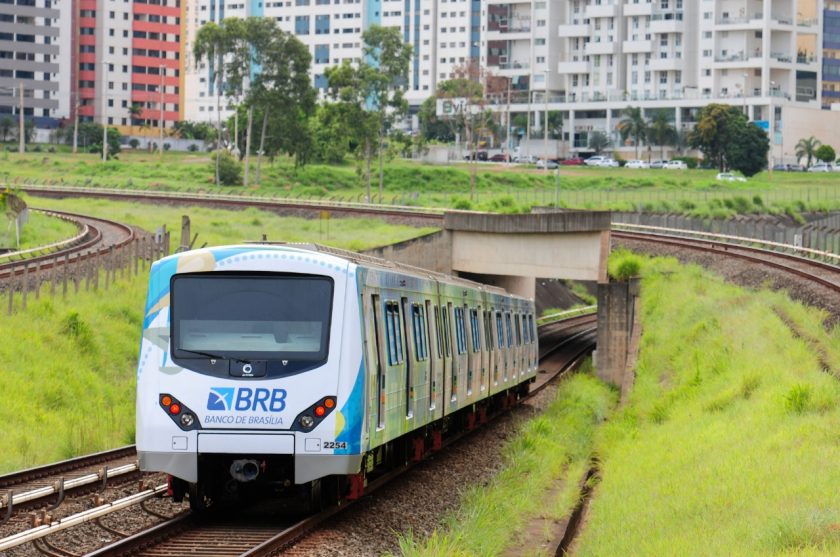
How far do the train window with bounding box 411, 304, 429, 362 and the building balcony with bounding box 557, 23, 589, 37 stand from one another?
153 metres

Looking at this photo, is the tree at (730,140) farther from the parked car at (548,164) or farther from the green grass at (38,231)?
the green grass at (38,231)

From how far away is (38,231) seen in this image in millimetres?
53688

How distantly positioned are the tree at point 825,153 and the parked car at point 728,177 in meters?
19.4

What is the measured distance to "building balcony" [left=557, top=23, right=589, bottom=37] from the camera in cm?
16788

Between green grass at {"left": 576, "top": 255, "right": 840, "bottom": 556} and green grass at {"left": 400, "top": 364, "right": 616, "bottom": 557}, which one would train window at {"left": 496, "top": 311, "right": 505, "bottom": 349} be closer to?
green grass at {"left": 400, "top": 364, "right": 616, "bottom": 557}

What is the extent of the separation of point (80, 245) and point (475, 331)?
26237 millimetres

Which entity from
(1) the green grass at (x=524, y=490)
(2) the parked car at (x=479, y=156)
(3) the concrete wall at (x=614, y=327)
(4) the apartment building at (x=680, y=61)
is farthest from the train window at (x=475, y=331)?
(2) the parked car at (x=479, y=156)

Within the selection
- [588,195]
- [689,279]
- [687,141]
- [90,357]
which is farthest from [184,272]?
[687,141]

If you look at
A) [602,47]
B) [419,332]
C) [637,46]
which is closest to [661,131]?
[637,46]

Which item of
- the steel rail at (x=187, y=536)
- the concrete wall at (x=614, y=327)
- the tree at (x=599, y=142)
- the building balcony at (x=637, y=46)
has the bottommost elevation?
the concrete wall at (x=614, y=327)

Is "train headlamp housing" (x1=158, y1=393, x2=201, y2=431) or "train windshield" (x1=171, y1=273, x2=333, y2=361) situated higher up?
"train windshield" (x1=171, y1=273, x2=333, y2=361)

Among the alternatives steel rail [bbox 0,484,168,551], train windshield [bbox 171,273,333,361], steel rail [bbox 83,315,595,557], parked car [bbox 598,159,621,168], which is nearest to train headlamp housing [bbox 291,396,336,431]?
train windshield [bbox 171,273,333,361]

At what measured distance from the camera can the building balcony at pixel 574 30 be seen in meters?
168

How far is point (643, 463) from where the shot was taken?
2014 centimetres
